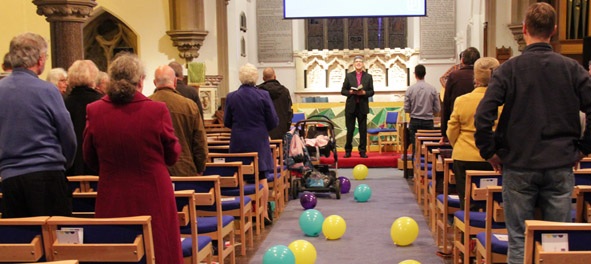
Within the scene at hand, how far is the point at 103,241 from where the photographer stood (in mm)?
2773

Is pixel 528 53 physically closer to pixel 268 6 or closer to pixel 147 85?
pixel 147 85

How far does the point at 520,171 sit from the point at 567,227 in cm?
64

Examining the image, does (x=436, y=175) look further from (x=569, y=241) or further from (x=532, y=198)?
(x=569, y=241)

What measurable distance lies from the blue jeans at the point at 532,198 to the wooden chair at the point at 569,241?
533mm

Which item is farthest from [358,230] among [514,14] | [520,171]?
[514,14]

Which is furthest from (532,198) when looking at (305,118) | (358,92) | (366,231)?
(305,118)

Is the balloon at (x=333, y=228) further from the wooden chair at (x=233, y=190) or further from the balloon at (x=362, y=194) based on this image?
the balloon at (x=362, y=194)

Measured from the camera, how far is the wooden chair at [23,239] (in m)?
2.70

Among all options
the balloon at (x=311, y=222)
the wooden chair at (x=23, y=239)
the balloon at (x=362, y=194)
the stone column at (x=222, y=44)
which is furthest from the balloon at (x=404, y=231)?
the stone column at (x=222, y=44)

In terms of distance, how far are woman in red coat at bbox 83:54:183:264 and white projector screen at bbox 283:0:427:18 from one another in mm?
11420

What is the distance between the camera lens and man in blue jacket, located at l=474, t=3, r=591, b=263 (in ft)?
9.86

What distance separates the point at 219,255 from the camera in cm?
460

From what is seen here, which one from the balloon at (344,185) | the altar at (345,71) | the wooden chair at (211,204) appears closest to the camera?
the wooden chair at (211,204)

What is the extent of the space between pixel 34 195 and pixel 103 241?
83 centimetres
